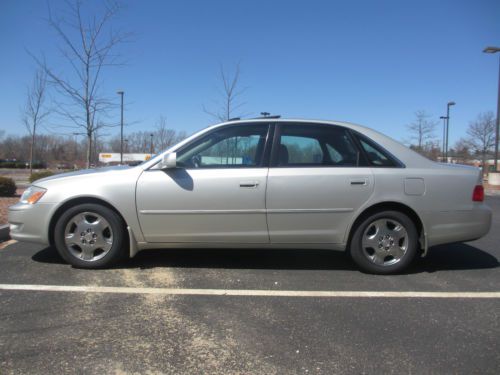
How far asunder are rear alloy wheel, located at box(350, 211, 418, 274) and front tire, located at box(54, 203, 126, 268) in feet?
8.16

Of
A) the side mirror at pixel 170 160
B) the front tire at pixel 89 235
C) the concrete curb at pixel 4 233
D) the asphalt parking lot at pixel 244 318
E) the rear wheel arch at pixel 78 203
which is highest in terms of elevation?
the side mirror at pixel 170 160

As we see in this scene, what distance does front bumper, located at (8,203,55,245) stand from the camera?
4.13m

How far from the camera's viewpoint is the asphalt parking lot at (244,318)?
2.45m

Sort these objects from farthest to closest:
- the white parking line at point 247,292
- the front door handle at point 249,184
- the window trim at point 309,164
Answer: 1. the window trim at point 309,164
2. the front door handle at point 249,184
3. the white parking line at point 247,292

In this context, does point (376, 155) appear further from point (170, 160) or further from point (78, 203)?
point (78, 203)

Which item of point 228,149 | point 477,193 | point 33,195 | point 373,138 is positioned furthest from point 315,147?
point 33,195

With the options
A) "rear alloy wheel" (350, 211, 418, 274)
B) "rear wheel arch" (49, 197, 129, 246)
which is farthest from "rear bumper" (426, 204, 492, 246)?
"rear wheel arch" (49, 197, 129, 246)

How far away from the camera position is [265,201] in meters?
4.02

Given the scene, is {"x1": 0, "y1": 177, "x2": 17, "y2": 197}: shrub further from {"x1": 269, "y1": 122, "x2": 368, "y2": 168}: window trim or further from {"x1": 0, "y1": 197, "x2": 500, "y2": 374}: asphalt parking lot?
{"x1": 269, "y1": 122, "x2": 368, "y2": 168}: window trim

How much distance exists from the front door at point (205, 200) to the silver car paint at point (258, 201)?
0.03 feet

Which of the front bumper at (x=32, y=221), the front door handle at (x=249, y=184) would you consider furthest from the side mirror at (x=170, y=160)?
the front bumper at (x=32, y=221)

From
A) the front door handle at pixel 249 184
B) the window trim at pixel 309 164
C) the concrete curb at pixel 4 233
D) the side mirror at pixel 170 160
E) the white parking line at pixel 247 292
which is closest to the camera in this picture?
the white parking line at pixel 247 292

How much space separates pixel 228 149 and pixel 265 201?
70cm

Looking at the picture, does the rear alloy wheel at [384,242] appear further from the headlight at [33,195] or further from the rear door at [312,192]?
the headlight at [33,195]
